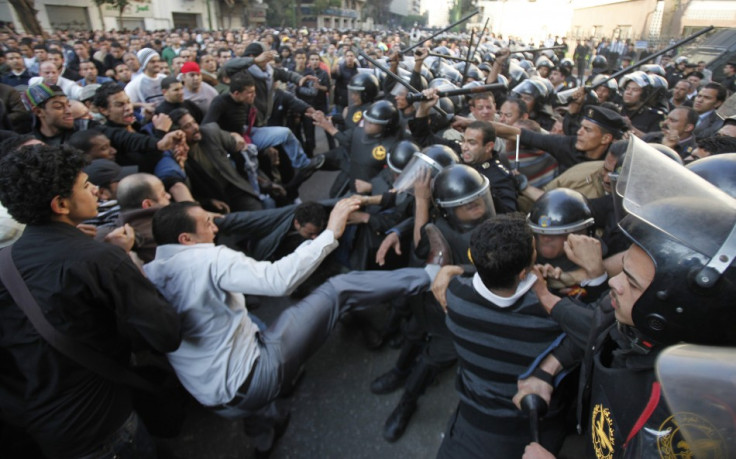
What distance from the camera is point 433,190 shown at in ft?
8.77

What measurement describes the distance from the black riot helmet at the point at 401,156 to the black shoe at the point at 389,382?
5.15 feet

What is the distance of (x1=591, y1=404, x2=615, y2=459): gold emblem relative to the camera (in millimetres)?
1121

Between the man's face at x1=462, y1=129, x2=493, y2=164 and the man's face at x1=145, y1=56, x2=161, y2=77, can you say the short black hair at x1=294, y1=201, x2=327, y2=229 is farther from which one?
the man's face at x1=145, y1=56, x2=161, y2=77

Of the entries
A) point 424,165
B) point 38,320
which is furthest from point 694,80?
point 38,320

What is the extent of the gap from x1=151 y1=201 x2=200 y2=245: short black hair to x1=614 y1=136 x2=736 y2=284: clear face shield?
6.37ft

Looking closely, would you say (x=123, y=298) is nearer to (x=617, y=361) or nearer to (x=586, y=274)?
(x=617, y=361)

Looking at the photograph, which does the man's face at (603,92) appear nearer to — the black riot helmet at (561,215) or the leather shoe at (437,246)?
the black riot helmet at (561,215)

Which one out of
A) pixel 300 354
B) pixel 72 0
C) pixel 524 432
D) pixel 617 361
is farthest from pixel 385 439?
pixel 72 0

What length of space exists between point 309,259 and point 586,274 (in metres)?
1.45

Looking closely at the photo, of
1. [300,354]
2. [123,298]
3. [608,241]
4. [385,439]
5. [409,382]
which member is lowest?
[385,439]

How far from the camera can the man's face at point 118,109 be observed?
3506 millimetres

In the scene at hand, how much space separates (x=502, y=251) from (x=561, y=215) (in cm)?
78

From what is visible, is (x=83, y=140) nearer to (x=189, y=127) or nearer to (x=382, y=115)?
(x=189, y=127)

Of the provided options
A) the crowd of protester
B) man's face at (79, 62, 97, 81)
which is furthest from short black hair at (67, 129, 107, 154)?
man's face at (79, 62, 97, 81)
